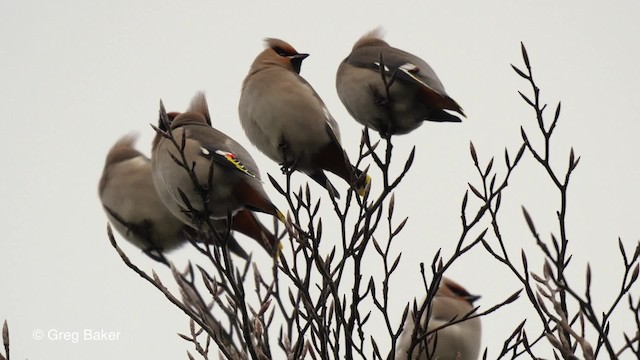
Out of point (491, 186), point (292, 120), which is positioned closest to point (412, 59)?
point (292, 120)

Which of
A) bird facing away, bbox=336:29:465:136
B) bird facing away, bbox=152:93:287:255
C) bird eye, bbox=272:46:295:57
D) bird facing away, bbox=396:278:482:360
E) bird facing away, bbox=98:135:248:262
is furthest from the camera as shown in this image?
bird facing away, bbox=396:278:482:360

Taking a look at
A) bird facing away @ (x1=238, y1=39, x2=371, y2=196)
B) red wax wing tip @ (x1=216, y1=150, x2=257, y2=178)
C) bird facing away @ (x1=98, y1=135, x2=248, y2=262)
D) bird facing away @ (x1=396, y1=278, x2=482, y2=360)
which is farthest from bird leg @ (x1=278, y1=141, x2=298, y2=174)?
bird facing away @ (x1=396, y1=278, x2=482, y2=360)

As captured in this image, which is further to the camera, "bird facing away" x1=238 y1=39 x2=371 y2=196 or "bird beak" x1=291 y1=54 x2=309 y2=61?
"bird beak" x1=291 y1=54 x2=309 y2=61

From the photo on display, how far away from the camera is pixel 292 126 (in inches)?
154

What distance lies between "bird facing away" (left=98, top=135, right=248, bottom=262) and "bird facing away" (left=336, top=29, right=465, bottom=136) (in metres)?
1.02

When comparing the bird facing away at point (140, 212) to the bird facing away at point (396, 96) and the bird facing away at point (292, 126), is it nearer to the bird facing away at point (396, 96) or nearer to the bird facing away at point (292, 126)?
the bird facing away at point (292, 126)

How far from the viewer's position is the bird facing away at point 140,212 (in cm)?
462

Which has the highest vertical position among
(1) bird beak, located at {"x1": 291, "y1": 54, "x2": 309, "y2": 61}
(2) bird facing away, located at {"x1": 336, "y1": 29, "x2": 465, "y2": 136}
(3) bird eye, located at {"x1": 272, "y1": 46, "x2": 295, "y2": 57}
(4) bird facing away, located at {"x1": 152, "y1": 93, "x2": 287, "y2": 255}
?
(3) bird eye, located at {"x1": 272, "y1": 46, "x2": 295, "y2": 57}

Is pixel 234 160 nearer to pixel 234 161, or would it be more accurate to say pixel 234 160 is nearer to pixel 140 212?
pixel 234 161

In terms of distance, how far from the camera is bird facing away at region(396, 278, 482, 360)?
506 cm

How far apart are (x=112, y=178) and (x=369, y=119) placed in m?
1.67

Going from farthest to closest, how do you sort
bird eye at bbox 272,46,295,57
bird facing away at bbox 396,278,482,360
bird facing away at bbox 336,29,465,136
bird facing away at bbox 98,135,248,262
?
1. bird facing away at bbox 396,278,482,360
2. bird facing away at bbox 98,135,248,262
3. bird eye at bbox 272,46,295,57
4. bird facing away at bbox 336,29,465,136

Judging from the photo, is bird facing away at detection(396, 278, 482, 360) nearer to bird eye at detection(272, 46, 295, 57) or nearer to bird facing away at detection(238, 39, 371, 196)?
bird facing away at detection(238, 39, 371, 196)

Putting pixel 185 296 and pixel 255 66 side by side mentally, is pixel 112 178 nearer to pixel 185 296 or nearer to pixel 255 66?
pixel 255 66
